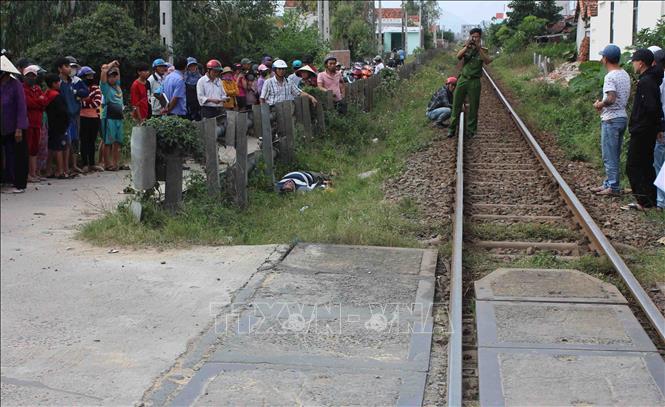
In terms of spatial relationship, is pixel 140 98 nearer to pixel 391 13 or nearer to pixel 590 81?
pixel 590 81

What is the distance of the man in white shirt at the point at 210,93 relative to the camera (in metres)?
11.8

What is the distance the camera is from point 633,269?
660 centimetres

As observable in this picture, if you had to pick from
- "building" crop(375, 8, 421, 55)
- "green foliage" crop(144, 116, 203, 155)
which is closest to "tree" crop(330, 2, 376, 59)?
"building" crop(375, 8, 421, 55)

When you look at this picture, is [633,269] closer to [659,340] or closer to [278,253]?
[659,340]

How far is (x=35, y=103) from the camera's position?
30.9 ft

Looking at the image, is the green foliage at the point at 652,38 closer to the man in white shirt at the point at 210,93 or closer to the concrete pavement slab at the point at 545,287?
the man in white shirt at the point at 210,93

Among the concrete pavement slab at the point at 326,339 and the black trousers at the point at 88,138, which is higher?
the black trousers at the point at 88,138

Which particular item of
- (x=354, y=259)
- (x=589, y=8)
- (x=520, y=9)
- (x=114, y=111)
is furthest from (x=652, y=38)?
(x=520, y=9)

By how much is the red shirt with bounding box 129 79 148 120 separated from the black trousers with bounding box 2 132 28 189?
2.89m

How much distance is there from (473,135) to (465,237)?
7.54 metres

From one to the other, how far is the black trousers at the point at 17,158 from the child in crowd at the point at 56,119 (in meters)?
0.98

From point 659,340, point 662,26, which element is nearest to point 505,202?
point 659,340

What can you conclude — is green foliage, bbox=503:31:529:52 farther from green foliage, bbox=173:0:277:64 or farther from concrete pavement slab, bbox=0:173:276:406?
concrete pavement slab, bbox=0:173:276:406

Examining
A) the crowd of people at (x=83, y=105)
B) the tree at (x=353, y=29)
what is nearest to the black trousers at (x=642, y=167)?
the crowd of people at (x=83, y=105)
